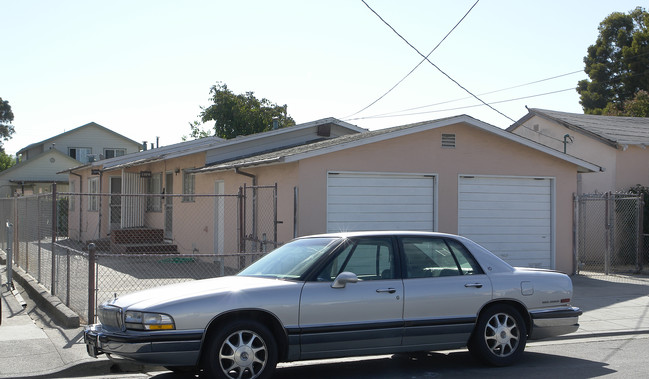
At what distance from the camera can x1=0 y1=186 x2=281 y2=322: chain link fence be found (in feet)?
37.9

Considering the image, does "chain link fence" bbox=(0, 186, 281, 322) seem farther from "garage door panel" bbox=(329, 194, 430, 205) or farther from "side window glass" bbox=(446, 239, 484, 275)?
"side window glass" bbox=(446, 239, 484, 275)

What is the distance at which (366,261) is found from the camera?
7195mm

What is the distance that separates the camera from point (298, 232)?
1347 centimetres

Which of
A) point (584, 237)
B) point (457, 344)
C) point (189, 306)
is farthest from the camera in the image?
point (584, 237)

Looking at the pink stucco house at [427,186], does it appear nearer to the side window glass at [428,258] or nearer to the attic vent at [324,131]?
the attic vent at [324,131]

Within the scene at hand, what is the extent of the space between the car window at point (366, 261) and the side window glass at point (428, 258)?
0.68 feet

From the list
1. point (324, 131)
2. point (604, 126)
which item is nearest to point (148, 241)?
point (324, 131)

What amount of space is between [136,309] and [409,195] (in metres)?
9.10

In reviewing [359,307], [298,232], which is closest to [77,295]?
[298,232]

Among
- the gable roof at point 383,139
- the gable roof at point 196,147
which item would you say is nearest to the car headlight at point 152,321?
the gable roof at point 383,139

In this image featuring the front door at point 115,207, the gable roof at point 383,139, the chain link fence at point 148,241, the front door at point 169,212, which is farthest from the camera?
the front door at point 115,207

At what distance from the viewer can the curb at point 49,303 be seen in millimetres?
9352

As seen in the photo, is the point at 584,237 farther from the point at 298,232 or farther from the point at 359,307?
the point at 359,307

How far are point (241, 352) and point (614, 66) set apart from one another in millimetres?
41846
